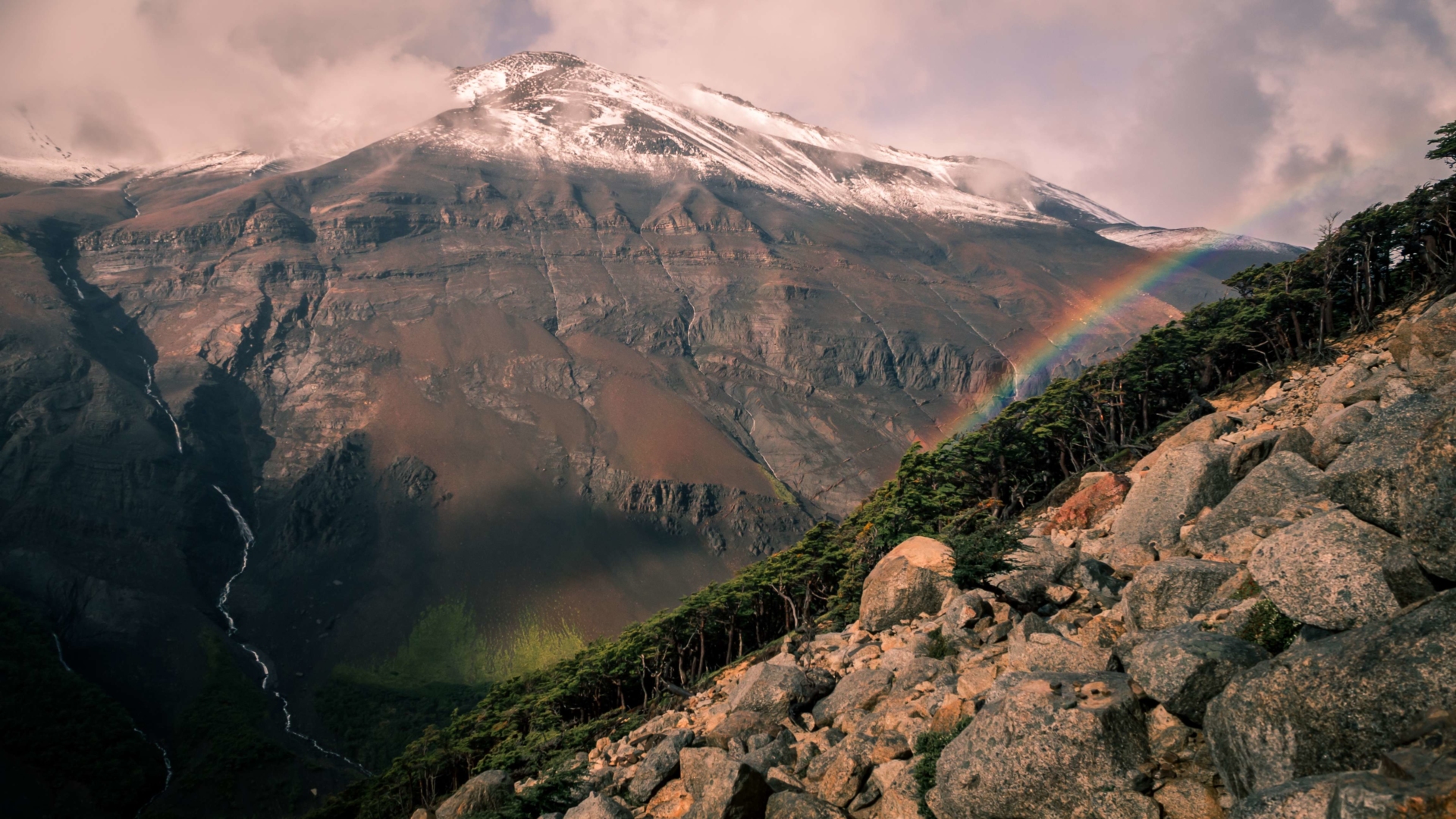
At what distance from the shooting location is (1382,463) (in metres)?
11.7

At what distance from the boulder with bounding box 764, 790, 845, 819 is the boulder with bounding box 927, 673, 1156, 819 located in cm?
211

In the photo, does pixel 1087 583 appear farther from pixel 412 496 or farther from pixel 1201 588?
pixel 412 496

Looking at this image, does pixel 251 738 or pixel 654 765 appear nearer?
pixel 654 765

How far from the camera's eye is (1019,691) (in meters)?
12.6

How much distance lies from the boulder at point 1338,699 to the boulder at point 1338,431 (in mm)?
10231

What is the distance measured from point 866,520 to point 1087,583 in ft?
103

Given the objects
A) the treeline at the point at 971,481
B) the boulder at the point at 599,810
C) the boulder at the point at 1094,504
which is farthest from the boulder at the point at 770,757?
the treeline at the point at 971,481

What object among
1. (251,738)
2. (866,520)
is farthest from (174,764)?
(866,520)

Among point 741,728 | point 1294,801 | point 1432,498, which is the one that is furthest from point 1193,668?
point 741,728

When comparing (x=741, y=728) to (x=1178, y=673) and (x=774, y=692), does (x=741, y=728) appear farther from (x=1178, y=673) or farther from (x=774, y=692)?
(x=1178, y=673)

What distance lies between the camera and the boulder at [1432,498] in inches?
413

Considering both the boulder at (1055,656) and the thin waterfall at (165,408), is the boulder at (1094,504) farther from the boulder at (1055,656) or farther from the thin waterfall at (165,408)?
the thin waterfall at (165,408)

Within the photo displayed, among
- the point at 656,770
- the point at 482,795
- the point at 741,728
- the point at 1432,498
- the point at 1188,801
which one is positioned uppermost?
the point at 1432,498

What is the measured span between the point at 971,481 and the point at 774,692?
119 feet
